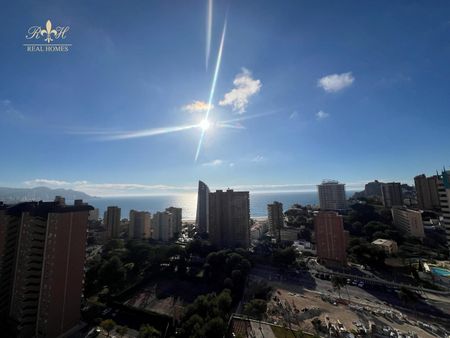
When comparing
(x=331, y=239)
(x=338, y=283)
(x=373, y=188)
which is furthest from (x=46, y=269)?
(x=373, y=188)

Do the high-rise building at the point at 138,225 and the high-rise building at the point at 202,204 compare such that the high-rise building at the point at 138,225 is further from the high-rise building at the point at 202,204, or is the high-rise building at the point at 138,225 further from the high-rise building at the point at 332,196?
the high-rise building at the point at 332,196

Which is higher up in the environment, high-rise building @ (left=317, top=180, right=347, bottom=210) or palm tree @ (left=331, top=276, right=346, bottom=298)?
high-rise building @ (left=317, top=180, right=347, bottom=210)

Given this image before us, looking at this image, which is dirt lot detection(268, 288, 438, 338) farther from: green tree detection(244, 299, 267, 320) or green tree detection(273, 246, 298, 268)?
green tree detection(273, 246, 298, 268)

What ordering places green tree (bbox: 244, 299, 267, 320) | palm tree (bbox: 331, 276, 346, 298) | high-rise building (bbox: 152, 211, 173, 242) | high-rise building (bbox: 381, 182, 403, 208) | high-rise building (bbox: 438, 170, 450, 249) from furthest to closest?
high-rise building (bbox: 381, 182, 403, 208) < high-rise building (bbox: 152, 211, 173, 242) < palm tree (bbox: 331, 276, 346, 298) < high-rise building (bbox: 438, 170, 450, 249) < green tree (bbox: 244, 299, 267, 320)

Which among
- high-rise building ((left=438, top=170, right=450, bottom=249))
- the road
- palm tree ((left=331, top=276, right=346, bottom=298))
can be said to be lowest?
the road

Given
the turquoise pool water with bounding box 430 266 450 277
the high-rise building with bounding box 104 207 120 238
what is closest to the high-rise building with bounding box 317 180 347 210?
the turquoise pool water with bounding box 430 266 450 277

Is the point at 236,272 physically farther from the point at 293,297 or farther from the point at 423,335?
the point at 423,335
